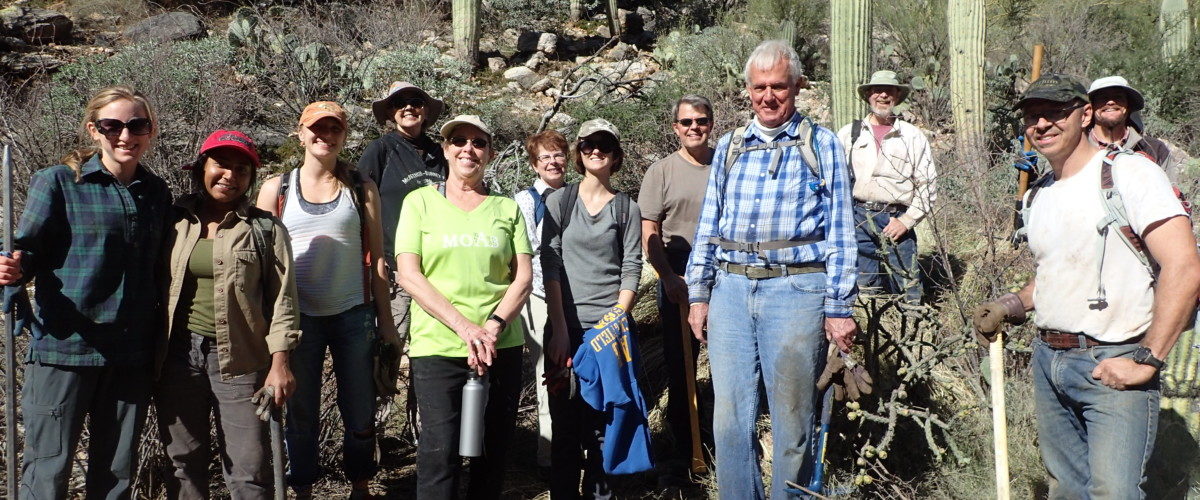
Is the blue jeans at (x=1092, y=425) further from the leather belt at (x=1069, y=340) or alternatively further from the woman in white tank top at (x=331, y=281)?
the woman in white tank top at (x=331, y=281)

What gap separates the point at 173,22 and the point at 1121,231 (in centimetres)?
1319

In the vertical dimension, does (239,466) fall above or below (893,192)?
below

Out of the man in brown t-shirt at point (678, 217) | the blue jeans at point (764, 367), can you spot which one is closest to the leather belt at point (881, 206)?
the man in brown t-shirt at point (678, 217)

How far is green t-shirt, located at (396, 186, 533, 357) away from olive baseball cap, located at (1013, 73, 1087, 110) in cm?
191

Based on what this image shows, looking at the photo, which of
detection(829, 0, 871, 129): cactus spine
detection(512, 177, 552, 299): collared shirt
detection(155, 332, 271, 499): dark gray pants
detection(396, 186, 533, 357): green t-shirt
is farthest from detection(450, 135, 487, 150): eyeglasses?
detection(829, 0, 871, 129): cactus spine

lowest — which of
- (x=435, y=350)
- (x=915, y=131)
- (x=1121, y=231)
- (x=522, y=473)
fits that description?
(x=522, y=473)

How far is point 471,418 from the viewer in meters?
3.35

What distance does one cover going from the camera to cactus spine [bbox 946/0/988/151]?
931 centimetres

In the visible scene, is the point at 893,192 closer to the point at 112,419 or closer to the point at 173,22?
the point at 112,419

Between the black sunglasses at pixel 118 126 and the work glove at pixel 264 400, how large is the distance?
977 mm

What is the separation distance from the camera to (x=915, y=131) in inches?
213

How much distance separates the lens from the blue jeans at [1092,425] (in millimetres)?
2521

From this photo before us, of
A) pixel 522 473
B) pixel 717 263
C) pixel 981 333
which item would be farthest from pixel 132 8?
pixel 981 333

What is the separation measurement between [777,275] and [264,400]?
1.85m
